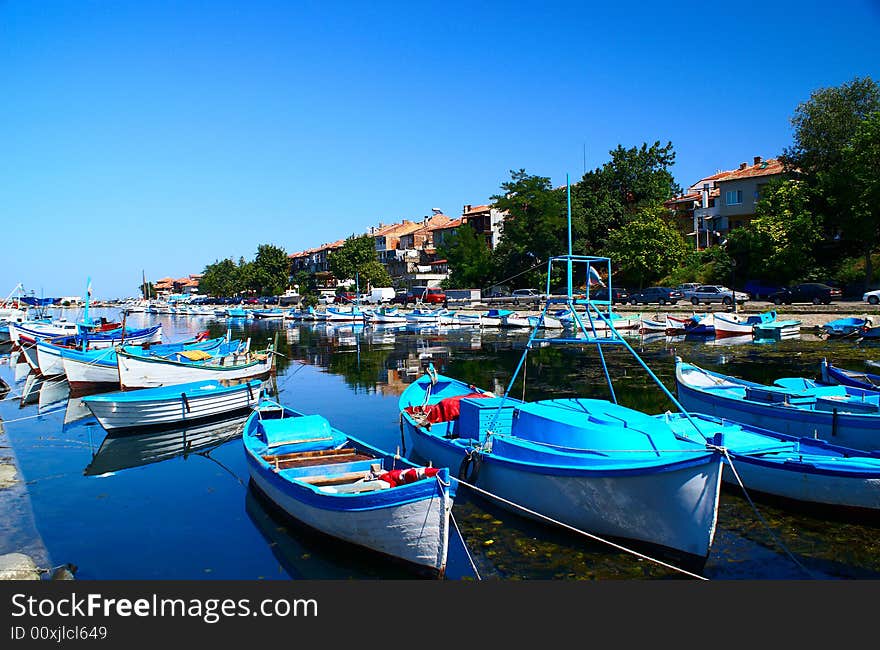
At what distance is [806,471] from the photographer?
11391 mm

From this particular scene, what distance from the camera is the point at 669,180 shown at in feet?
256

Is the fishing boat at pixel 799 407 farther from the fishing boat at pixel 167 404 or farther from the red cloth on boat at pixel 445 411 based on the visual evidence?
the fishing boat at pixel 167 404

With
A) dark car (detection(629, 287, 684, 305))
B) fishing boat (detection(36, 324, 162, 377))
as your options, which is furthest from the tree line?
fishing boat (detection(36, 324, 162, 377))

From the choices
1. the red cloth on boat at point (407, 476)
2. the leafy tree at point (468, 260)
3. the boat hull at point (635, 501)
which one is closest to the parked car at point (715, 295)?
the leafy tree at point (468, 260)

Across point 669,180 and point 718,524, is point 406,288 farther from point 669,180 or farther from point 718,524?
point 718,524

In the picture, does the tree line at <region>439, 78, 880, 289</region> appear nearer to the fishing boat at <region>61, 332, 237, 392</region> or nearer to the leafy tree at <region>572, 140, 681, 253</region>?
the leafy tree at <region>572, 140, 681, 253</region>

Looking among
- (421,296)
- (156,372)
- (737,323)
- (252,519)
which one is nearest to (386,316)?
(421,296)

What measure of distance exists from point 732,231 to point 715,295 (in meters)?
9.86

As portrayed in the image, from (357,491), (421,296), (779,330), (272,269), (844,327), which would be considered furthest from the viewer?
(272,269)

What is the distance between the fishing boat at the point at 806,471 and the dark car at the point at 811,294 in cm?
4552

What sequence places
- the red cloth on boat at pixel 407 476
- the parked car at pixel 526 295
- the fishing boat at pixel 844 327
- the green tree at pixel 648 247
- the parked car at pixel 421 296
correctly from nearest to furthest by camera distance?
the red cloth on boat at pixel 407 476 → the fishing boat at pixel 844 327 → the green tree at pixel 648 247 → the parked car at pixel 526 295 → the parked car at pixel 421 296

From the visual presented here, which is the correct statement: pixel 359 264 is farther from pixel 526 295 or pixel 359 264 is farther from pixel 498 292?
pixel 526 295

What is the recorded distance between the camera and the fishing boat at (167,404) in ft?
65.3

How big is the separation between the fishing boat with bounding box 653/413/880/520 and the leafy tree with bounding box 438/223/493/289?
2905 inches
